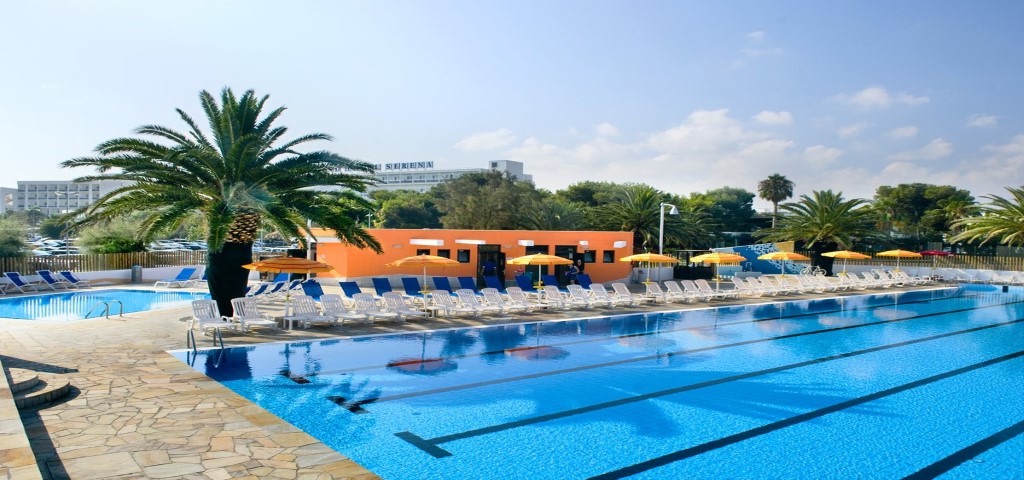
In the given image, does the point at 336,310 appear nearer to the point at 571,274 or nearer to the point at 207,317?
the point at 207,317

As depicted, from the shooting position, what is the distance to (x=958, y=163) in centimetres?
4056

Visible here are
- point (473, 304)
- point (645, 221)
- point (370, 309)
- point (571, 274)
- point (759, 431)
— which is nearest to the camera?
point (759, 431)

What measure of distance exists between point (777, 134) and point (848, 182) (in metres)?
5.47

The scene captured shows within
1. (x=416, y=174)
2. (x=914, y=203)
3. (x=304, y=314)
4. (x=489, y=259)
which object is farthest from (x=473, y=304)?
(x=416, y=174)

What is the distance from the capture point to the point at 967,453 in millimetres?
7512

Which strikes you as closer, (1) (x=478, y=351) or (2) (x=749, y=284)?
(1) (x=478, y=351)

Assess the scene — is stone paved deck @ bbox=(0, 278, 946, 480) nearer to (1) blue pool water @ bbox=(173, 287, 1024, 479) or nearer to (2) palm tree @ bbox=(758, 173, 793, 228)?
(1) blue pool water @ bbox=(173, 287, 1024, 479)

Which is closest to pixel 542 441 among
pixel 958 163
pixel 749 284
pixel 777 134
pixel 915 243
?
pixel 749 284

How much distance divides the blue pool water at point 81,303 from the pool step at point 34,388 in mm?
9617

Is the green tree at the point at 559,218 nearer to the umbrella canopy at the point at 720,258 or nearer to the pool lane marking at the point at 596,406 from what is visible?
the umbrella canopy at the point at 720,258

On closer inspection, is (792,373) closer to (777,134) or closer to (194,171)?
(194,171)

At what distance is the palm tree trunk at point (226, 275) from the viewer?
1432 cm

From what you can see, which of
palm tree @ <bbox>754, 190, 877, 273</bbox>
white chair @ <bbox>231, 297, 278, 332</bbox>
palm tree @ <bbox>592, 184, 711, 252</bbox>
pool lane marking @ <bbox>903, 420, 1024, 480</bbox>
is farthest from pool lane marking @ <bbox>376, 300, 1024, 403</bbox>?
palm tree @ <bbox>754, 190, 877, 273</bbox>

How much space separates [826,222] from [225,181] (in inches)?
1230
